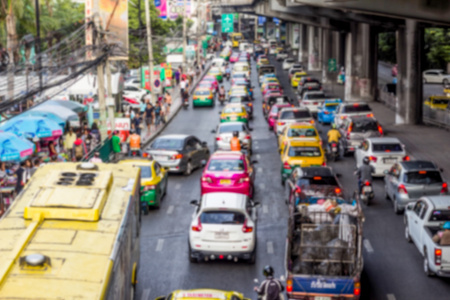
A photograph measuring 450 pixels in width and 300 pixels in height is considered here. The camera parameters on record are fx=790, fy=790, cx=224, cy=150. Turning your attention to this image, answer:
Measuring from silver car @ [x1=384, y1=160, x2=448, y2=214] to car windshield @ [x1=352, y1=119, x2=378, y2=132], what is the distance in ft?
38.1

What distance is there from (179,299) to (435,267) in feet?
24.4

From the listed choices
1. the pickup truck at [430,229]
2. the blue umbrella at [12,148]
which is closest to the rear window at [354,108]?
the blue umbrella at [12,148]

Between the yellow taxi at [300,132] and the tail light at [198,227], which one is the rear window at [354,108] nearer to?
the yellow taxi at [300,132]

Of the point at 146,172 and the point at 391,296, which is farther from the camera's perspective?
the point at 146,172

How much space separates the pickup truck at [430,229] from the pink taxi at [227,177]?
20.8ft

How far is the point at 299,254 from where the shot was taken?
16094 millimetres

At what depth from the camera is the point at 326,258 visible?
15836 millimetres

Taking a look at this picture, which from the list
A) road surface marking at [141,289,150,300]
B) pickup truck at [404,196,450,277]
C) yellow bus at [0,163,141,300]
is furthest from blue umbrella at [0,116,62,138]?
pickup truck at [404,196,450,277]

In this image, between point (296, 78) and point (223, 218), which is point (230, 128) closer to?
point (223, 218)

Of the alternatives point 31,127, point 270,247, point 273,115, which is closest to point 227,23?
point 273,115

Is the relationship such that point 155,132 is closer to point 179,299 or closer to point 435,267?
point 435,267

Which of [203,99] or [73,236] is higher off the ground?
[203,99]

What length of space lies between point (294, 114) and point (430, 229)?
24.0 m

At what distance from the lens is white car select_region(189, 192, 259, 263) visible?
18609mm
